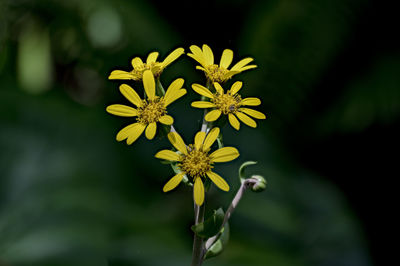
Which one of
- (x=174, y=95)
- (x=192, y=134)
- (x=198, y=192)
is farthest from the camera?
(x=192, y=134)

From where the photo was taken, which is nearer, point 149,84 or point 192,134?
point 149,84

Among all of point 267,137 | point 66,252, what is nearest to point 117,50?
point 267,137

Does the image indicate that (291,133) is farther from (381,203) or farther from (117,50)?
(117,50)

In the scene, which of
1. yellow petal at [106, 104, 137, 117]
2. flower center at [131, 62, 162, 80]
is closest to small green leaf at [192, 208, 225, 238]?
yellow petal at [106, 104, 137, 117]

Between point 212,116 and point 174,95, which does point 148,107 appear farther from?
point 212,116

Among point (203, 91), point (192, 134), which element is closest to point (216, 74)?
point (203, 91)

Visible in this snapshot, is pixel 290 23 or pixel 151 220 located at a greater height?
pixel 290 23

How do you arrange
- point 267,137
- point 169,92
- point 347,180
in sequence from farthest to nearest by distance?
point 347,180 → point 267,137 → point 169,92
